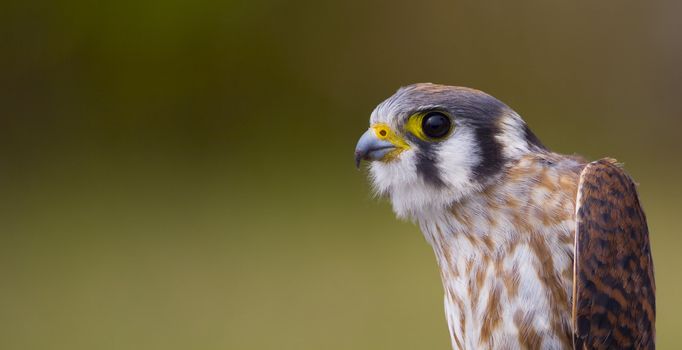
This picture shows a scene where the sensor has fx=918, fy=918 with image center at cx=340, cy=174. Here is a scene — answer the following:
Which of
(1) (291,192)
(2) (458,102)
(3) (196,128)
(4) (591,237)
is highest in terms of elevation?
(2) (458,102)

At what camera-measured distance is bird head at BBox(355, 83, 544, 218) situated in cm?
198

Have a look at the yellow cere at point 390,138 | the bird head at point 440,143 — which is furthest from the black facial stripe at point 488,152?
the yellow cere at point 390,138

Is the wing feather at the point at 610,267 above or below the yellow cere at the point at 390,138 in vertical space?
below

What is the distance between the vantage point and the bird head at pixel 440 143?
198 centimetres

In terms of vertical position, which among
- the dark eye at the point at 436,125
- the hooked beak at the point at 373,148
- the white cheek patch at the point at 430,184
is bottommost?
the white cheek patch at the point at 430,184

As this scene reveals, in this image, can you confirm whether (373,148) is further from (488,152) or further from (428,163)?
(488,152)

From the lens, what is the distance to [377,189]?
2146 mm

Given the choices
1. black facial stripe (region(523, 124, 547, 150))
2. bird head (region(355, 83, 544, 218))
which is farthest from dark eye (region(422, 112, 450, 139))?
black facial stripe (region(523, 124, 547, 150))

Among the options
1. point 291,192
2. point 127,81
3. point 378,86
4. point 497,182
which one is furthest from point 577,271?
point 127,81

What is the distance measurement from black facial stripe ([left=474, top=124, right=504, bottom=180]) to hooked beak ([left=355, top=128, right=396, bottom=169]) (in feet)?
0.64

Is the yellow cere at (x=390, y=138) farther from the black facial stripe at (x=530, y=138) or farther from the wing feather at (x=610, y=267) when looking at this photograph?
the wing feather at (x=610, y=267)

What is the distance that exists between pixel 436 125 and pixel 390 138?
0.12 meters

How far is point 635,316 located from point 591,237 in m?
0.21

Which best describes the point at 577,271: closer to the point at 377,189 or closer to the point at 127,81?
the point at 377,189
